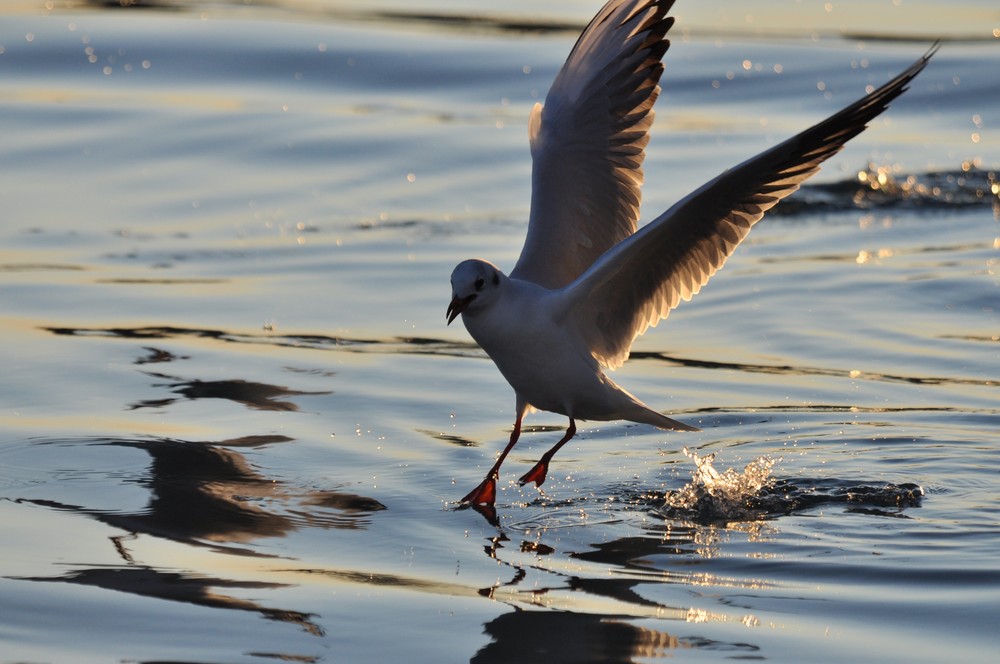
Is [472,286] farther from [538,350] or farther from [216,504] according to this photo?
[216,504]

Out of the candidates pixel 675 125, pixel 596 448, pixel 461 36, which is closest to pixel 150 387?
pixel 596 448

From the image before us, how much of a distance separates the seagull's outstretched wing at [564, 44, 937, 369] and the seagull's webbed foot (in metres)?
0.79

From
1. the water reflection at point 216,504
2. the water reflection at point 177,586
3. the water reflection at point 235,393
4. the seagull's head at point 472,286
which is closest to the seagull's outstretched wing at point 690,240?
the seagull's head at point 472,286

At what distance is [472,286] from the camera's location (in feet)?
20.0

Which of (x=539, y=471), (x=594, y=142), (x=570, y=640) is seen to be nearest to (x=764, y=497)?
(x=539, y=471)

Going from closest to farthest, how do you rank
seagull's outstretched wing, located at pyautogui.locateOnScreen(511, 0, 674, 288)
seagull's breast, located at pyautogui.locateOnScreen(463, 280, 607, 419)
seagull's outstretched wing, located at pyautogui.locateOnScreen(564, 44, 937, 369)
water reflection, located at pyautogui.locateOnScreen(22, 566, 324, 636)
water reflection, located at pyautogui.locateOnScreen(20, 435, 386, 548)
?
water reflection, located at pyautogui.locateOnScreen(22, 566, 324, 636), water reflection, located at pyautogui.locateOnScreen(20, 435, 386, 548), seagull's outstretched wing, located at pyautogui.locateOnScreen(564, 44, 937, 369), seagull's breast, located at pyautogui.locateOnScreen(463, 280, 607, 419), seagull's outstretched wing, located at pyautogui.locateOnScreen(511, 0, 674, 288)

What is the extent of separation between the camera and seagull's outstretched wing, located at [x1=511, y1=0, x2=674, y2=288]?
717cm

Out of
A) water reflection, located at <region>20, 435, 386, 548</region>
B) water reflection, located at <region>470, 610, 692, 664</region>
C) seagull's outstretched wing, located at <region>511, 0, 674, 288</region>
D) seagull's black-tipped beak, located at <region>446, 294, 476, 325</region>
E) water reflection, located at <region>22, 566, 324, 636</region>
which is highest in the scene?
seagull's outstretched wing, located at <region>511, 0, 674, 288</region>

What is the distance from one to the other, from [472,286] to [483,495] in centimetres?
77

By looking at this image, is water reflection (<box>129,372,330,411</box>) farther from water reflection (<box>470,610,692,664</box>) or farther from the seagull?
water reflection (<box>470,610,692,664</box>)

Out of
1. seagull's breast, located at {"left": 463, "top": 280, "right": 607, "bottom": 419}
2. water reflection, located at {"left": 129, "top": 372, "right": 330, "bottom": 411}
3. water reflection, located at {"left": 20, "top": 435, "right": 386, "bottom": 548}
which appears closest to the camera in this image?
water reflection, located at {"left": 20, "top": 435, "right": 386, "bottom": 548}

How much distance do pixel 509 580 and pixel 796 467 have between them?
5.73 ft

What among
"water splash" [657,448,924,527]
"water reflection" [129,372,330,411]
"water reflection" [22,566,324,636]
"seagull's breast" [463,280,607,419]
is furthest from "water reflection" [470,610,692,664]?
"water reflection" [129,372,330,411]

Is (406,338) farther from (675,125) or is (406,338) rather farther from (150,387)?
(675,125)
